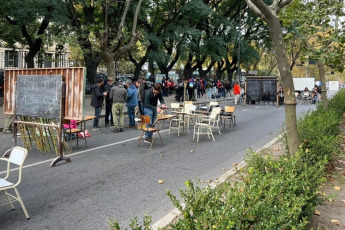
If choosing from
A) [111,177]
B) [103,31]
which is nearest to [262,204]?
[111,177]

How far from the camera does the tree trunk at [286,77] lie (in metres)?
5.41

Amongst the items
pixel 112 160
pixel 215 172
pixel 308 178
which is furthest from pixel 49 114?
pixel 308 178

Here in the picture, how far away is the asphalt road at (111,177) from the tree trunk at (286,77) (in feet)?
5.62

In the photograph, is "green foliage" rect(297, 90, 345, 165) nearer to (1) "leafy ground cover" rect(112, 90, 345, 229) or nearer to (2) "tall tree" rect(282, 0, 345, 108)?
(1) "leafy ground cover" rect(112, 90, 345, 229)

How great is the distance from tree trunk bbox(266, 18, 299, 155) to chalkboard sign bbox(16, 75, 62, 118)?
185 inches

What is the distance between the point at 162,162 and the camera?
295 inches

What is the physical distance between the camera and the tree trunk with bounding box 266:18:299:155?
213 inches

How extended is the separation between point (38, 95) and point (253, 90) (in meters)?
20.8

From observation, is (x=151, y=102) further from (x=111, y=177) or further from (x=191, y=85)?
(x=191, y=85)

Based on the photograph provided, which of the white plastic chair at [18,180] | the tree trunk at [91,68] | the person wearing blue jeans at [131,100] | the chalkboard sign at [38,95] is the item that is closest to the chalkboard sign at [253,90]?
the tree trunk at [91,68]

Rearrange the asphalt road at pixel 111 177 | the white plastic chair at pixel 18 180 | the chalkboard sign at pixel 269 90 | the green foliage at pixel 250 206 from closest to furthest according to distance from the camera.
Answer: the green foliage at pixel 250 206
the white plastic chair at pixel 18 180
the asphalt road at pixel 111 177
the chalkboard sign at pixel 269 90

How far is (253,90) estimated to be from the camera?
1027 inches

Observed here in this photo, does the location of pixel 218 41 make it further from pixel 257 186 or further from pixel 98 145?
pixel 257 186

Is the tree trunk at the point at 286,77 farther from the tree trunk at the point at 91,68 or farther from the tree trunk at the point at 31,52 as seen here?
the tree trunk at the point at 31,52
